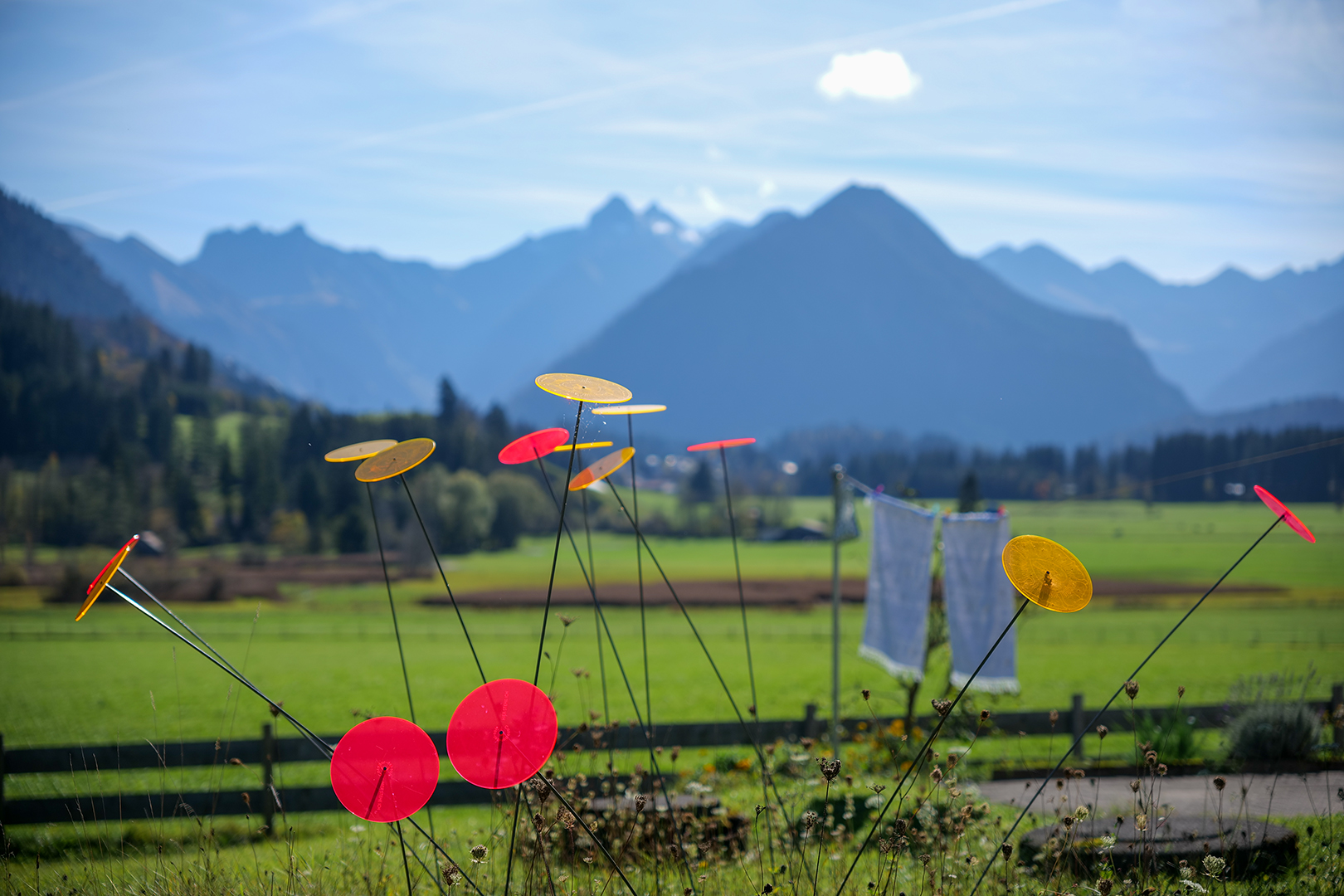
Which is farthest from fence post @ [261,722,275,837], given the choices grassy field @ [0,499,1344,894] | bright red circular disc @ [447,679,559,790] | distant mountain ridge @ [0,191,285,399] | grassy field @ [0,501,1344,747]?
distant mountain ridge @ [0,191,285,399]

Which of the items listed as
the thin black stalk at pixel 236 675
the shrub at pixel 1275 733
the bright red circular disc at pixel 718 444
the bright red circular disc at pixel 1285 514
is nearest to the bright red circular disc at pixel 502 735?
the thin black stalk at pixel 236 675

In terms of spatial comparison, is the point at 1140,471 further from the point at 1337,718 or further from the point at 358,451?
the point at 358,451

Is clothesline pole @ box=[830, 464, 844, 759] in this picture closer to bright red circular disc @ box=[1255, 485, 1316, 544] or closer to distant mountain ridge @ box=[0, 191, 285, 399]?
bright red circular disc @ box=[1255, 485, 1316, 544]

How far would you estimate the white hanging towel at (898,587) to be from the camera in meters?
8.19

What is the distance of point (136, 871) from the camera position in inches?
166

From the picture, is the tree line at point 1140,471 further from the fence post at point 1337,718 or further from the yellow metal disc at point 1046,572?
the yellow metal disc at point 1046,572

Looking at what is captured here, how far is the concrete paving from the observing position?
18.9 feet

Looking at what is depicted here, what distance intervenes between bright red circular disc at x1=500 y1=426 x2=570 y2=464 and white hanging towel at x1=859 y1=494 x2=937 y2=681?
16.4ft

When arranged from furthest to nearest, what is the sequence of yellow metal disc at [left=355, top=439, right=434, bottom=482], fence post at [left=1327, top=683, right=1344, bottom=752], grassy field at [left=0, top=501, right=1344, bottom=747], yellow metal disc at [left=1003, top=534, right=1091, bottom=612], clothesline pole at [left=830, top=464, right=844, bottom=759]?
grassy field at [left=0, top=501, right=1344, bottom=747] < clothesline pole at [left=830, top=464, right=844, bottom=759] < fence post at [left=1327, top=683, right=1344, bottom=752] < yellow metal disc at [left=355, top=439, right=434, bottom=482] < yellow metal disc at [left=1003, top=534, right=1091, bottom=612]

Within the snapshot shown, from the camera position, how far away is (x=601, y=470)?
4059 mm

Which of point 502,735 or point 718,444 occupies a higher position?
point 718,444

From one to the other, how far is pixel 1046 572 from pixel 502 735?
6.07 ft

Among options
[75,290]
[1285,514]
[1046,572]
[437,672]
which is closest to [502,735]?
[1046,572]

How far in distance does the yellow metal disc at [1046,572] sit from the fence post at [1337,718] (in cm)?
451
